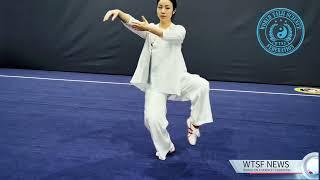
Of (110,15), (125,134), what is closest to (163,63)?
(110,15)

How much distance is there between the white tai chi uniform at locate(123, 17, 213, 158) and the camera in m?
3.13

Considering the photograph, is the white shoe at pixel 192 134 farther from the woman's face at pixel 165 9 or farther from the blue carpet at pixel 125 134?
the woman's face at pixel 165 9

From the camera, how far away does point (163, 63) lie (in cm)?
315

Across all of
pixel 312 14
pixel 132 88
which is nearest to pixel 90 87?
pixel 132 88

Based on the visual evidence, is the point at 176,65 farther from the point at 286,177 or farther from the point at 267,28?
the point at 267,28

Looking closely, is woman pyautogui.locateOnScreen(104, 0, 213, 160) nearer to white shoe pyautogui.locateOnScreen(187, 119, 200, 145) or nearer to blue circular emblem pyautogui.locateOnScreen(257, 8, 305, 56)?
white shoe pyautogui.locateOnScreen(187, 119, 200, 145)

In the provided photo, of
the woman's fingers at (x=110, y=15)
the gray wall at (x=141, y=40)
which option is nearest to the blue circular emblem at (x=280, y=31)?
the gray wall at (x=141, y=40)

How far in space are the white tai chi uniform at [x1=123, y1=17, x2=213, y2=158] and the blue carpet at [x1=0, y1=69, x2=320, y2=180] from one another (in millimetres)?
323

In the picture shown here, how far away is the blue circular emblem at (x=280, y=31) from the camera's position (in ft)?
22.4

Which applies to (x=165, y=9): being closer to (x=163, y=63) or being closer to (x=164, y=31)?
(x=164, y=31)

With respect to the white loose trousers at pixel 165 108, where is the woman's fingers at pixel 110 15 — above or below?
above
